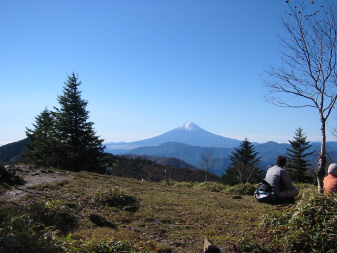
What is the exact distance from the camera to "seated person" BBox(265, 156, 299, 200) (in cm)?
631

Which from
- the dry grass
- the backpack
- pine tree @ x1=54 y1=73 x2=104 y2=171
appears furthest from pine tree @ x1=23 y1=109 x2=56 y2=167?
the backpack

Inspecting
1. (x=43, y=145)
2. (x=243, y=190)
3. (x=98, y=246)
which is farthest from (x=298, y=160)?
(x=98, y=246)

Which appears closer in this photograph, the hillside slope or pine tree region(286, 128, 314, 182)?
the hillside slope

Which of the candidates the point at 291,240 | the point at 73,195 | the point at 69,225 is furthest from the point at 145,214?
the point at 291,240

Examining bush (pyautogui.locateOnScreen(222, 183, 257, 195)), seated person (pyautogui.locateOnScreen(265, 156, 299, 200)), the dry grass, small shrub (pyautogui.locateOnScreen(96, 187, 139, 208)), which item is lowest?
bush (pyautogui.locateOnScreen(222, 183, 257, 195))

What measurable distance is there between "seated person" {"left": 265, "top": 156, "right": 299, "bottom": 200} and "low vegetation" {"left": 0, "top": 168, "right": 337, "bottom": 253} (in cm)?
56

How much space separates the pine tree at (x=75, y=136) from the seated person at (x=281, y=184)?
15.9 meters

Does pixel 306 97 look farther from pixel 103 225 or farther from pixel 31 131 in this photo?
pixel 31 131

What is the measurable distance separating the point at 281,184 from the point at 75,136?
17315 millimetres

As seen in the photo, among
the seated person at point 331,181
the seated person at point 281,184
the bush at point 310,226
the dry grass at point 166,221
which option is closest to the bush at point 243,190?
the dry grass at point 166,221

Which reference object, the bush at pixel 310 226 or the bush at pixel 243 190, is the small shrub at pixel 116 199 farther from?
the bush at pixel 243 190

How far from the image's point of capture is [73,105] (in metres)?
20.4

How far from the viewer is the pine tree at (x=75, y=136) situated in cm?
1925

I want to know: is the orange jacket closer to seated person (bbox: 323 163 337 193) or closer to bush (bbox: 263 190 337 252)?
seated person (bbox: 323 163 337 193)
